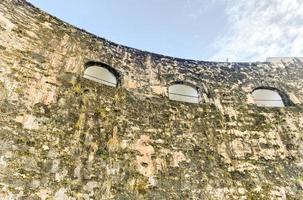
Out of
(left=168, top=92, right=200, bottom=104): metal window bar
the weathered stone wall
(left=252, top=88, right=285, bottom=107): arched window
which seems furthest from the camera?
(left=252, top=88, right=285, bottom=107): arched window

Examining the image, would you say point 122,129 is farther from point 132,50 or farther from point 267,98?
point 267,98

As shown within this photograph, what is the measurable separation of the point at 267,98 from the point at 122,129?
205 inches

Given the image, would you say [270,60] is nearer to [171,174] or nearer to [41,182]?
[171,174]

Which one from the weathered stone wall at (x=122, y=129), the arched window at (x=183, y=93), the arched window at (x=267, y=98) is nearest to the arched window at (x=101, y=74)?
the weathered stone wall at (x=122, y=129)

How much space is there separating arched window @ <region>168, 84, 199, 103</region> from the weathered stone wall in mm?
266

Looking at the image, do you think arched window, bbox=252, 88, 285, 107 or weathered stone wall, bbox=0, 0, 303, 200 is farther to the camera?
arched window, bbox=252, 88, 285, 107

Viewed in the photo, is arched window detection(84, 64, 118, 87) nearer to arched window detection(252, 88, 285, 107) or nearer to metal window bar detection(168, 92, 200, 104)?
metal window bar detection(168, 92, 200, 104)

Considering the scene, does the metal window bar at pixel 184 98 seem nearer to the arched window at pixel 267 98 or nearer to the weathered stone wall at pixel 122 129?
the weathered stone wall at pixel 122 129

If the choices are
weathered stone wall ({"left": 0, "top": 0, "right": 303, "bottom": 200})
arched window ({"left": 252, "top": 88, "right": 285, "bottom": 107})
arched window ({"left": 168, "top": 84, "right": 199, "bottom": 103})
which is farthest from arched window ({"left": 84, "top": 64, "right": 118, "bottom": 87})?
arched window ({"left": 252, "top": 88, "right": 285, "bottom": 107})

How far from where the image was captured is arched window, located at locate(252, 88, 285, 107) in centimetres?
999

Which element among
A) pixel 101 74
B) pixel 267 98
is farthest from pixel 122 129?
pixel 267 98

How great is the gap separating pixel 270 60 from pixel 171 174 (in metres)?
6.88

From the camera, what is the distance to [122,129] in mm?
7344

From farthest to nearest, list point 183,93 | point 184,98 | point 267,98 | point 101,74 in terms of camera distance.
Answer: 1. point 267,98
2. point 183,93
3. point 184,98
4. point 101,74
